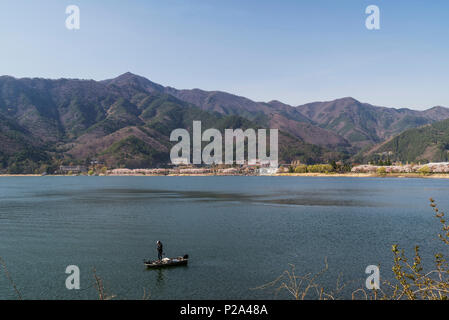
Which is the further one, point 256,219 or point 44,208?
point 44,208

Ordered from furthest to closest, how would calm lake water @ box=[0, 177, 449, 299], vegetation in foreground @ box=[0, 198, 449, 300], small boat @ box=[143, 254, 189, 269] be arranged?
1. small boat @ box=[143, 254, 189, 269]
2. calm lake water @ box=[0, 177, 449, 299]
3. vegetation in foreground @ box=[0, 198, 449, 300]

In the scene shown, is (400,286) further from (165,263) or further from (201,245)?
(201,245)

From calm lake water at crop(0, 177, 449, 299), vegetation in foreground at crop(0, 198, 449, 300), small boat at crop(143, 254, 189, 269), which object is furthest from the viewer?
small boat at crop(143, 254, 189, 269)

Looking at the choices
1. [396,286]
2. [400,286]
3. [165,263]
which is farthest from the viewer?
[165,263]

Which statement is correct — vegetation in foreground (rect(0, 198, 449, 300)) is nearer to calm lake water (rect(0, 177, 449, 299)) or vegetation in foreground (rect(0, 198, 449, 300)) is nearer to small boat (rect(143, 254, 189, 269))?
calm lake water (rect(0, 177, 449, 299))

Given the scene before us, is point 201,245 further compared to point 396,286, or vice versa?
point 201,245

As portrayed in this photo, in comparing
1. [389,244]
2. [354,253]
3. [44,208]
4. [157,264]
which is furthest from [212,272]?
[44,208]

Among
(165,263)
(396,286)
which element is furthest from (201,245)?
(396,286)

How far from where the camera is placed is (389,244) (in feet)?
155

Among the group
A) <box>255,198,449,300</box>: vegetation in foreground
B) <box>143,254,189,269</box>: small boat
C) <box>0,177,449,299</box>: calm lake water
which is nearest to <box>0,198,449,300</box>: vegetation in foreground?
<box>255,198,449,300</box>: vegetation in foreground

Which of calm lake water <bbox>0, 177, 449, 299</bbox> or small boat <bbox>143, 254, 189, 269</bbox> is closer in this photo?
calm lake water <bbox>0, 177, 449, 299</bbox>
